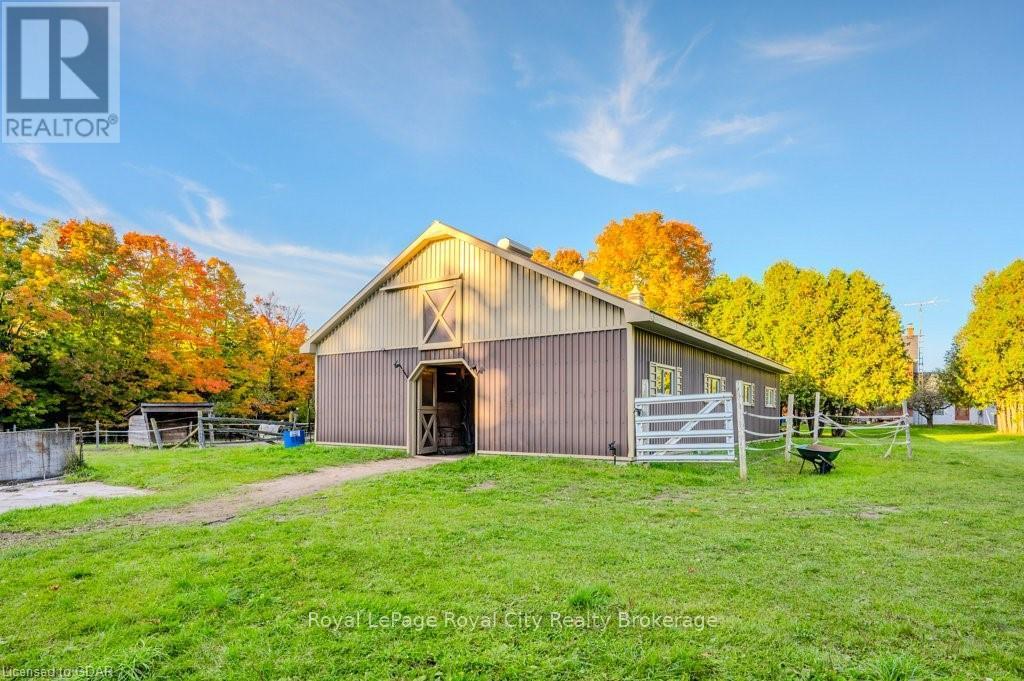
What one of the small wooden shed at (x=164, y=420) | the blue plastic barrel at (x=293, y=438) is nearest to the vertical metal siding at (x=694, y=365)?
the blue plastic barrel at (x=293, y=438)

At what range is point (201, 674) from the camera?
3.13 metres

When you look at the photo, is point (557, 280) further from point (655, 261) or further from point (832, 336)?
point (832, 336)

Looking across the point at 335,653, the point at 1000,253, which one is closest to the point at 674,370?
the point at 335,653

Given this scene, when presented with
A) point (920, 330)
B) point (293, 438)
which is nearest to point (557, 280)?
point (293, 438)

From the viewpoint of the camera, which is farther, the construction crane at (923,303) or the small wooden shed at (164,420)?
the construction crane at (923,303)

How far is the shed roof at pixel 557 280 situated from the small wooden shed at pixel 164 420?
25.8ft

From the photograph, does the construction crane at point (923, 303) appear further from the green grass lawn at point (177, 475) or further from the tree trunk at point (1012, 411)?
the green grass lawn at point (177, 475)

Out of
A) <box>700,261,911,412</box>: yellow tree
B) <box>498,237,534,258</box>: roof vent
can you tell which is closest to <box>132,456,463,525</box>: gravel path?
<box>498,237,534,258</box>: roof vent

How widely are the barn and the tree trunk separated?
2050 cm

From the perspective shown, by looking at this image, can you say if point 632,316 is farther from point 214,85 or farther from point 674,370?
point 214,85

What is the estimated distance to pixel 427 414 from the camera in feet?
50.5

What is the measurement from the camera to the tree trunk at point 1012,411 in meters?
27.7

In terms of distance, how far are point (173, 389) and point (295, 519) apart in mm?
24617

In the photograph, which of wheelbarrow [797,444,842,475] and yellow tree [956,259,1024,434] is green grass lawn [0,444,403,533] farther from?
yellow tree [956,259,1024,434]
